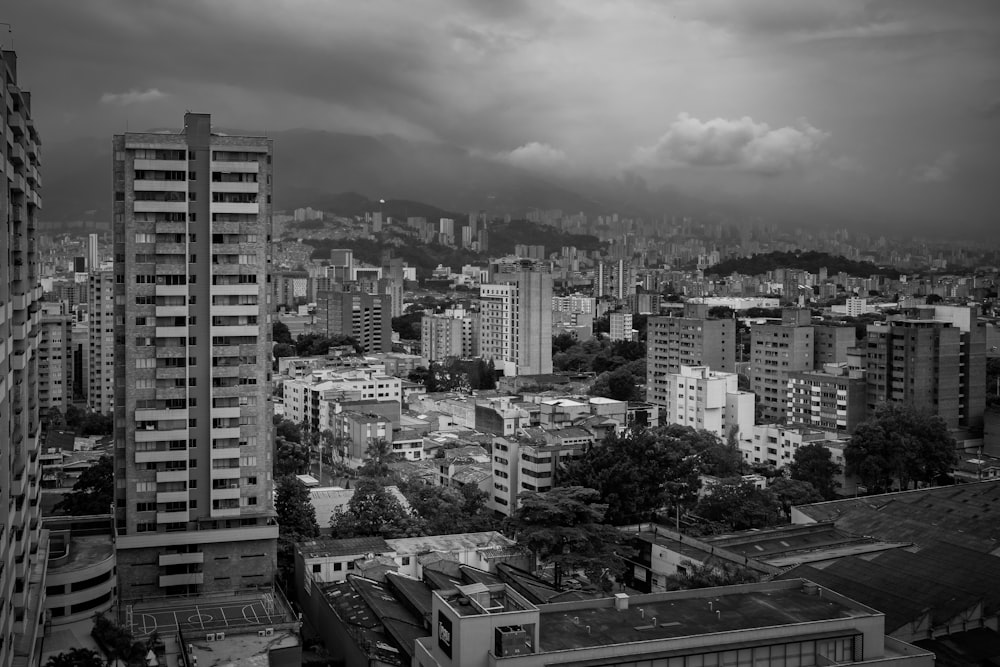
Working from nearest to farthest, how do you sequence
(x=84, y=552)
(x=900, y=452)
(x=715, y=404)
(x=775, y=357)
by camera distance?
(x=84, y=552) → (x=900, y=452) → (x=715, y=404) → (x=775, y=357)

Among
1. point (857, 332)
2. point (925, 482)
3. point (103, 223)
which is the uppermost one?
point (103, 223)

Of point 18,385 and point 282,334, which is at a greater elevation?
point 18,385

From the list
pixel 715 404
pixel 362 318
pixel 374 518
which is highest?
pixel 362 318

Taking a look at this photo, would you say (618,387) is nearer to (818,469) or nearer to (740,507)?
(818,469)

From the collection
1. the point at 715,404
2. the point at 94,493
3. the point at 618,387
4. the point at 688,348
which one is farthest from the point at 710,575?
the point at 618,387

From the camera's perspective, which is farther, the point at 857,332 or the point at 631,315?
the point at 631,315

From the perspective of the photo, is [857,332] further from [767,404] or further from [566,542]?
[566,542]

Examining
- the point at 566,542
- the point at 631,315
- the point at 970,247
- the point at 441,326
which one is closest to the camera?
the point at 566,542

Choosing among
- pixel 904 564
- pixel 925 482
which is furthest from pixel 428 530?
pixel 925 482
